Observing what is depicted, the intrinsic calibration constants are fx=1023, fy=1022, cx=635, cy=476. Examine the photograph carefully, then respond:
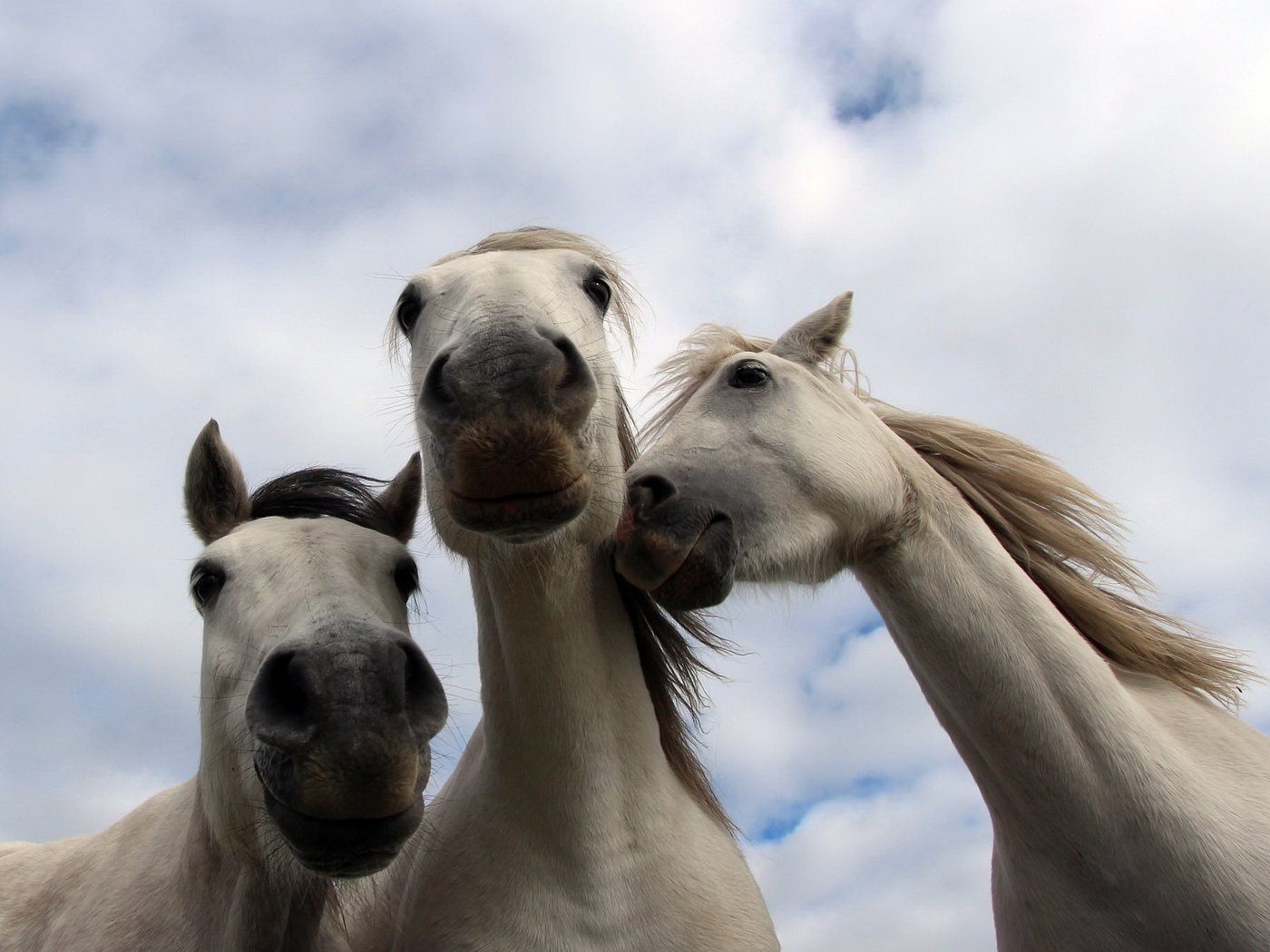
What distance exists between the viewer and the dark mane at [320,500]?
4.18 metres

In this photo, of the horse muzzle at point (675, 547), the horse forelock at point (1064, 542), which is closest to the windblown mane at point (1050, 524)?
the horse forelock at point (1064, 542)

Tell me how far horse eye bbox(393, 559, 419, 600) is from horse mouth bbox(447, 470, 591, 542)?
2.66 ft

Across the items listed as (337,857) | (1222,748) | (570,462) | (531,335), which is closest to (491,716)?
(337,857)

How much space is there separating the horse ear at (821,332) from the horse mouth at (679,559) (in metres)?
1.10

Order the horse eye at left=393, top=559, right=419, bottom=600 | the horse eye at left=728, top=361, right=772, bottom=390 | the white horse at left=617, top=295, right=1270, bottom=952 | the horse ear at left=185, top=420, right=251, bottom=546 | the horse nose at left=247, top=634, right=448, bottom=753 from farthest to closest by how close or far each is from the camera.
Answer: the horse eye at left=728, top=361, right=772, bottom=390 → the horse ear at left=185, top=420, right=251, bottom=546 → the horse eye at left=393, top=559, right=419, bottom=600 → the white horse at left=617, top=295, right=1270, bottom=952 → the horse nose at left=247, top=634, right=448, bottom=753

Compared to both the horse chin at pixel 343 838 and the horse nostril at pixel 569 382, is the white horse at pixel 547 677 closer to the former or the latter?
the horse nostril at pixel 569 382

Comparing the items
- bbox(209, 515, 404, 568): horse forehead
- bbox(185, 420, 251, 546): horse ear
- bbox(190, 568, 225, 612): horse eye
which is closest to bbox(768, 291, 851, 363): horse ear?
bbox(209, 515, 404, 568): horse forehead

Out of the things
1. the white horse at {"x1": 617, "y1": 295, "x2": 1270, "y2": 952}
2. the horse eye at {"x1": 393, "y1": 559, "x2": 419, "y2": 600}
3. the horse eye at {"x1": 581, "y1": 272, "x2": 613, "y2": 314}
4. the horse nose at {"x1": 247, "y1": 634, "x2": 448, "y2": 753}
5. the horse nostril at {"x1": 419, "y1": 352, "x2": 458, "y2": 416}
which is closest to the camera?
the horse nose at {"x1": 247, "y1": 634, "x2": 448, "y2": 753}

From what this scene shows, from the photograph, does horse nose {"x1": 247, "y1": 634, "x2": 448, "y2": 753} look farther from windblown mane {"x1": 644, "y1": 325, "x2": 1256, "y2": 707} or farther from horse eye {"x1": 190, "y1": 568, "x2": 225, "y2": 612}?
windblown mane {"x1": 644, "y1": 325, "x2": 1256, "y2": 707}

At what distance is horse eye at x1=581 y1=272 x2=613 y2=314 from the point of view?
376cm

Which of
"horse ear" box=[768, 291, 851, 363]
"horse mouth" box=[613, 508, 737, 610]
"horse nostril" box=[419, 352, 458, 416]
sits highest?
"horse ear" box=[768, 291, 851, 363]

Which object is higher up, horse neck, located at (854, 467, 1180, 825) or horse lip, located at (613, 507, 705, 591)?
horse lip, located at (613, 507, 705, 591)

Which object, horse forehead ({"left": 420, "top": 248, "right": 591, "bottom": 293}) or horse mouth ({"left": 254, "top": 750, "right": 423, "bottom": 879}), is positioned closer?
horse mouth ({"left": 254, "top": 750, "right": 423, "bottom": 879})

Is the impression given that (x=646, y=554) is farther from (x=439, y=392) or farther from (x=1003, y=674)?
(x=1003, y=674)
